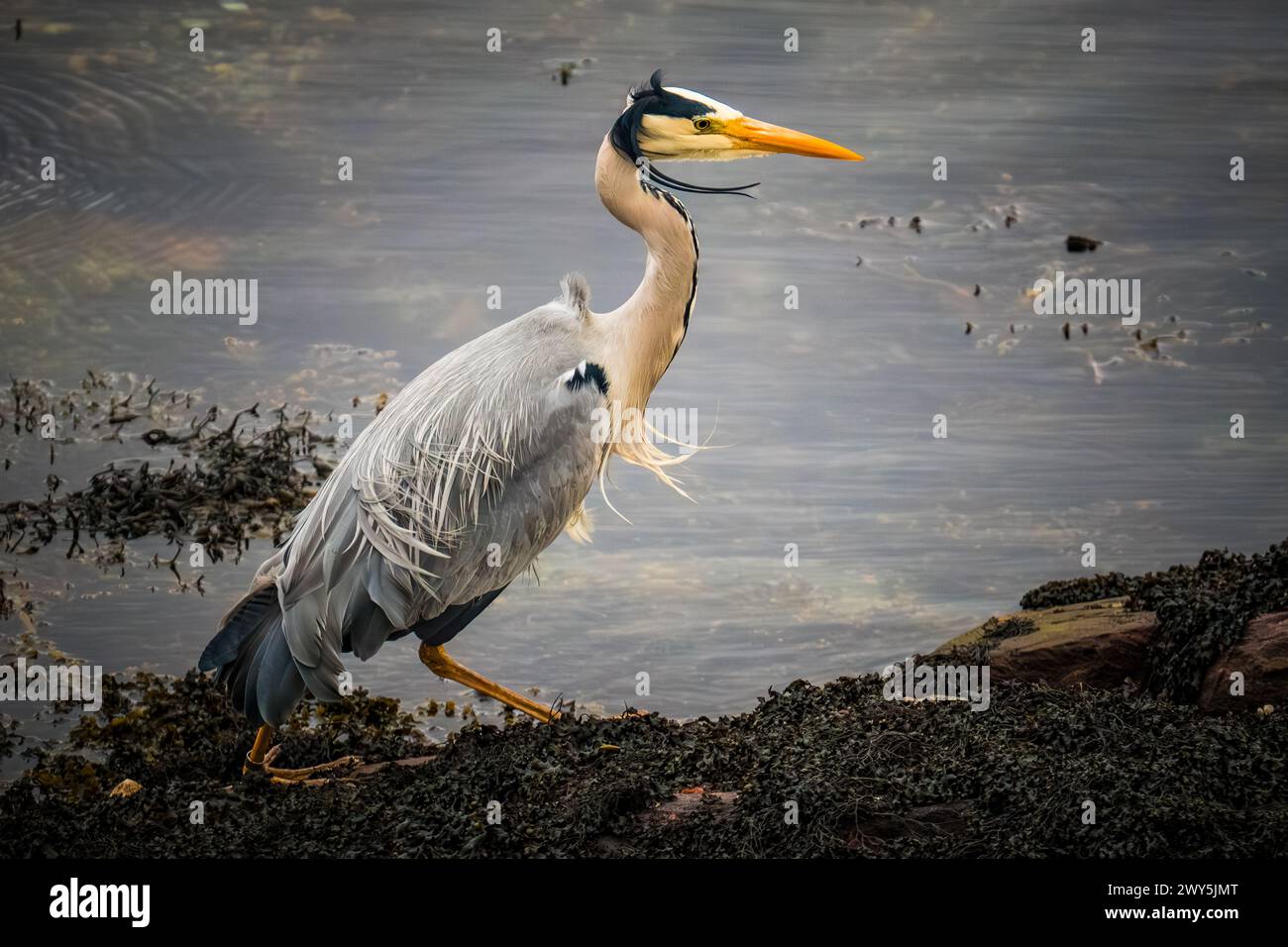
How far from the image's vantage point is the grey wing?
4605 mm

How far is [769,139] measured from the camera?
5098 mm

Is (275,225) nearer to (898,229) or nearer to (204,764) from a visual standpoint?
(898,229)

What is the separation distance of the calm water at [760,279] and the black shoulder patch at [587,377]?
5.10 feet

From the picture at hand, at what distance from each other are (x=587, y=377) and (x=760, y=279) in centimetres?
430

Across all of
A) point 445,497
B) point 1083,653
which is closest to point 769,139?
point 445,497

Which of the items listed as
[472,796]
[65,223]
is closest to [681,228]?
[472,796]

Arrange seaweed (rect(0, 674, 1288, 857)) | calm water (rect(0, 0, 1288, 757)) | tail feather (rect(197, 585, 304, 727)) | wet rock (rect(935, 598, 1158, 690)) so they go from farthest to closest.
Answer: calm water (rect(0, 0, 1288, 757)) < wet rock (rect(935, 598, 1158, 690)) < tail feather (rect(197, 585, 304, 727)) < seaweed (rect(0, 674, 1288, 857))

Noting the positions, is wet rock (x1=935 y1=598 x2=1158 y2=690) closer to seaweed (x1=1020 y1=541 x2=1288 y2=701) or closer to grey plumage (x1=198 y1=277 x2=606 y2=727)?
seaweed (x1=1020 y1=541 x2=1288 y2=701)

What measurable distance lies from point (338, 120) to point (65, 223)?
1.93 m

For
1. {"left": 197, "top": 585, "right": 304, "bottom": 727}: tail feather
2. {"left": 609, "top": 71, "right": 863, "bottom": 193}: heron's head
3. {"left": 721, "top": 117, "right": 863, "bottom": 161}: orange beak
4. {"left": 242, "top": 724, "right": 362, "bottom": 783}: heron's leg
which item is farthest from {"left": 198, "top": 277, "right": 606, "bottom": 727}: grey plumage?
{"left": 721, "top": 117, "right": 863, "bottom": 161}: orange beak

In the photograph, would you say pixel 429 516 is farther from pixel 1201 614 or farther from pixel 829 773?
pixel 1201 614

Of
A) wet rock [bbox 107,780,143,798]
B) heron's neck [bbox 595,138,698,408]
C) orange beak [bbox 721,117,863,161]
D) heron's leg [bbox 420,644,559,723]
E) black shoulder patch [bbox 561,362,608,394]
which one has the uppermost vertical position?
orange beak [bbox 721,117,863,161]

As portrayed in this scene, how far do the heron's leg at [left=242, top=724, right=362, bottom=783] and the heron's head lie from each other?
2417mm

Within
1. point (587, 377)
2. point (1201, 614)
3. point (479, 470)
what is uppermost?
point (587, 377)
